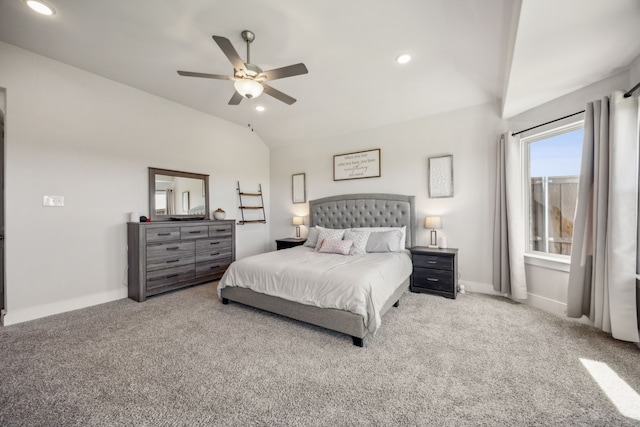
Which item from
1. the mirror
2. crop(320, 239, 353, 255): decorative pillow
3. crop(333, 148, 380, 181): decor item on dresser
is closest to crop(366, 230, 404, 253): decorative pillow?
crop(320, 239, 353, 255): decorative pillow

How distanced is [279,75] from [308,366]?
2555mm

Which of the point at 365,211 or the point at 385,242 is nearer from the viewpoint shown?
the point at 385,242

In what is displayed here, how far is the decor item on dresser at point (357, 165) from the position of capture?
4.49 meters

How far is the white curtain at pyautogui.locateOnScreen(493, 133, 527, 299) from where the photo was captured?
10.4 feet

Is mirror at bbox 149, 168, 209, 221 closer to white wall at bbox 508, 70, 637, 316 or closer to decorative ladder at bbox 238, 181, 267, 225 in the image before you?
decorative ladder at bbox 238, 181, 267, 225

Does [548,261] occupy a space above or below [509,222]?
below

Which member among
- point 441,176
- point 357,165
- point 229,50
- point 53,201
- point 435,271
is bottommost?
point 435,271

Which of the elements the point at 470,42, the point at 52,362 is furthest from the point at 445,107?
the point at 52,362

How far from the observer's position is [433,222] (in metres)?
3.70

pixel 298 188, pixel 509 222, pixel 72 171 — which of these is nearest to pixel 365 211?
pixel 298 188

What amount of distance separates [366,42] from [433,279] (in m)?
3.11

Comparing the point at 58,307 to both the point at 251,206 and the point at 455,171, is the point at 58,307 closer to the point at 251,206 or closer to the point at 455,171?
the point at 251,206

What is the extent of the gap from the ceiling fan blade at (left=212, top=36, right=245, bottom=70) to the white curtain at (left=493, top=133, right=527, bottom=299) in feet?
11.2

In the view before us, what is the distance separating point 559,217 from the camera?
307 centimetres
